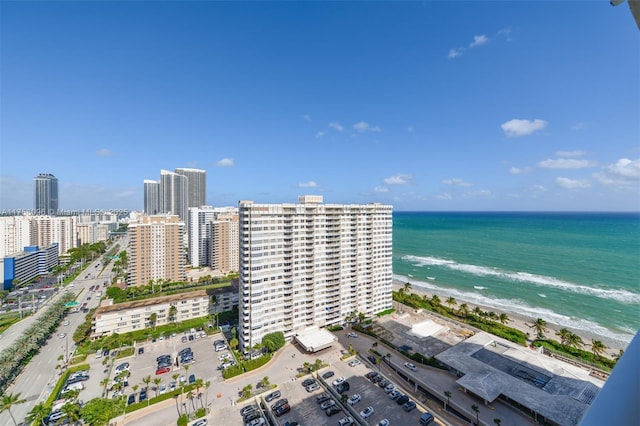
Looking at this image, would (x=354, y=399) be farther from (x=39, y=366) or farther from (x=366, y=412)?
(x=39, y=366)

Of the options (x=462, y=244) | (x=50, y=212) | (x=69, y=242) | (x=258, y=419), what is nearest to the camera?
(x=258, y=419)

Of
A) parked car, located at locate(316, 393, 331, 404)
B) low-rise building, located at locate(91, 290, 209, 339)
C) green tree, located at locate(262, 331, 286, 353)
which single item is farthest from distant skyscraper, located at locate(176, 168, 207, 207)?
parked car, located at locate(316, 393, 331, 404)

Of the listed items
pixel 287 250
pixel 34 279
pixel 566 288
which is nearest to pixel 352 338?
pixel 287 250

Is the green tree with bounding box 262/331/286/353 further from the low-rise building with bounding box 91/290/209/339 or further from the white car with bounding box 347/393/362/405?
the low-rise building with bounding box 91/290/209/339

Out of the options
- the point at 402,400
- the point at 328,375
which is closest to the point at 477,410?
the point at 402,400

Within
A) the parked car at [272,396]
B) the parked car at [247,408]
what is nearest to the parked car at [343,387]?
the parked car at [272,396]

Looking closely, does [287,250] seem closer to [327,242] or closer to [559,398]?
[327,242]
